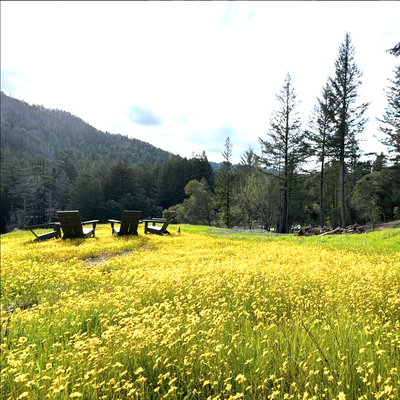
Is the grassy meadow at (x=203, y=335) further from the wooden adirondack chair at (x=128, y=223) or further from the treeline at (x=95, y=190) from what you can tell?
the treeline at (x=95, y=190)

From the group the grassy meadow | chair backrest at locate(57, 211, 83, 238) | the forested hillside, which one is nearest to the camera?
the grassy meadow

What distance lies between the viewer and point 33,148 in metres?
155

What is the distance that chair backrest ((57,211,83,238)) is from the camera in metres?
10.7

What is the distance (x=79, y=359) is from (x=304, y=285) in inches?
145

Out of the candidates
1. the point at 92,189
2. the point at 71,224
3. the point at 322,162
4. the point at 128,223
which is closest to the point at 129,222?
the point at 128,223

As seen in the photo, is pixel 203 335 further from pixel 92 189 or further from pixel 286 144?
pixel 92 189

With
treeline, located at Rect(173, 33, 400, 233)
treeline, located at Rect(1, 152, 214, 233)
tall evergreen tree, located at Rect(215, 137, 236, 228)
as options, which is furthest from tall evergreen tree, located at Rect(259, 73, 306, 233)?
treeline, located at Rect(1, 152, 214, 233)

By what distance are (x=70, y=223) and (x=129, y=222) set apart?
8.94 ft

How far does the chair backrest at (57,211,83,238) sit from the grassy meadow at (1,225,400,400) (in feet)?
14.9

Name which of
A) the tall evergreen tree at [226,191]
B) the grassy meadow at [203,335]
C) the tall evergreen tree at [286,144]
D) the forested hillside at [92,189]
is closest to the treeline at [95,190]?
the forested hillside at [92,189]

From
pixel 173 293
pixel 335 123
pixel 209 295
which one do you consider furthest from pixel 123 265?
pixel 335 123

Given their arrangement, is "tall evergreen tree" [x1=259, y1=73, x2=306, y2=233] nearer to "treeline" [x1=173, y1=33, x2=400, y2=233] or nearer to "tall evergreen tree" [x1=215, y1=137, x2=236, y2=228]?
"treeline" [x1=173, y1=33, x2=400, y2=233]

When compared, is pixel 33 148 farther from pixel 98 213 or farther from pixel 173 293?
pixel 173 293

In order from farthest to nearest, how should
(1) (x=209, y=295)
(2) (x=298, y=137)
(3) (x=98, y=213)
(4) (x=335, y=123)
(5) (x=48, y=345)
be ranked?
(3) (x=98, y=213) < (2) (x=298, y=137) < (4) (x=335, y=123) < (1) (x=209, y=295) < (5) (x=48, y=345)
